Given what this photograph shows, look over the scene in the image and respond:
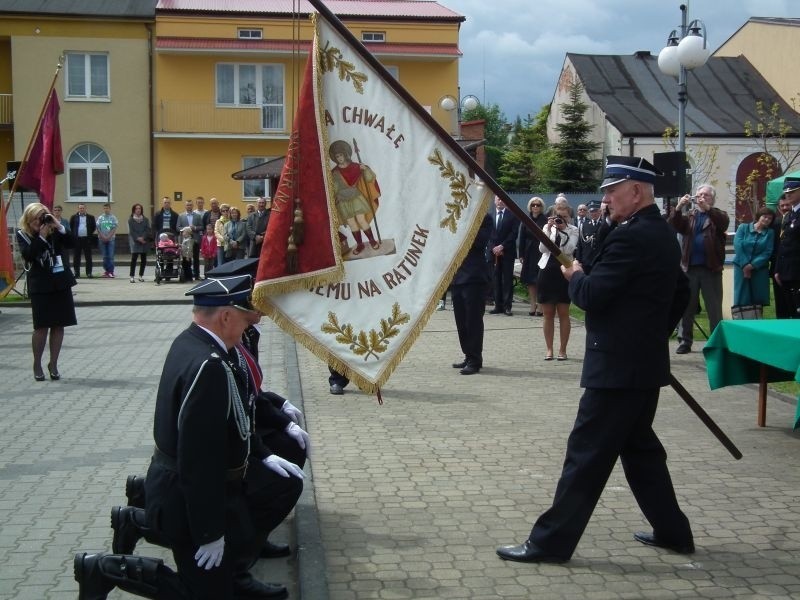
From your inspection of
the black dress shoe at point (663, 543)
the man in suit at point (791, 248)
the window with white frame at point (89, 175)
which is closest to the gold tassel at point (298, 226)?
the black dress shoe at point (663, 543)

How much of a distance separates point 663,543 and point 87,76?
37.8m

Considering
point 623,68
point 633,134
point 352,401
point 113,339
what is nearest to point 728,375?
point 352,401

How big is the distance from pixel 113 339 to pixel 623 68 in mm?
38831

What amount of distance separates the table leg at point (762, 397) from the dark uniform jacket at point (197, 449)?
538 centimetres

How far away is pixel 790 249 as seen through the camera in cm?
1171

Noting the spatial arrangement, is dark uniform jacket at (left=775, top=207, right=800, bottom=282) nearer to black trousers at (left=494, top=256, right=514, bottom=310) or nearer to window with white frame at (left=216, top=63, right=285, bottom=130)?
black trousers at (left=494, top=256, right=514, bottom=310)

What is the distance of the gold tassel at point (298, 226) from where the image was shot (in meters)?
5.18

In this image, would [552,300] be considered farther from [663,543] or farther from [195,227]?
[195,227]

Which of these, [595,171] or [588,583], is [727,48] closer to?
[595,171]

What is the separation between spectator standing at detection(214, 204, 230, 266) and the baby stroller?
142cm

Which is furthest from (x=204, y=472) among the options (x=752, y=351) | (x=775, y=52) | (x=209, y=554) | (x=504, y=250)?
(x=775, y=52)

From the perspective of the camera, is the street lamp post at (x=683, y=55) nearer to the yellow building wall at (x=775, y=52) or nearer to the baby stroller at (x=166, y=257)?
the baby stroller at (x=166, y=257)

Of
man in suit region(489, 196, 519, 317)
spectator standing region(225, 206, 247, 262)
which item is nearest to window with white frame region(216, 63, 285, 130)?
spectator standing region(225, 206, 247, 262)

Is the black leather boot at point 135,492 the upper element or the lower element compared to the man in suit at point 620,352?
lower
